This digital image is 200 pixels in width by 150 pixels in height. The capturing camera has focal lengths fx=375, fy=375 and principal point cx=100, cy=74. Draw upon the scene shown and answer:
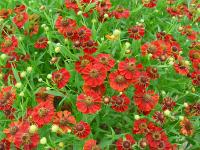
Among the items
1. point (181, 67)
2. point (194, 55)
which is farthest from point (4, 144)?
point (194, 55)

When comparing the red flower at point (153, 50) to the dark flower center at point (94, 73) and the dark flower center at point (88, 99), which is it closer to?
the dark flower center at point (94, 73)

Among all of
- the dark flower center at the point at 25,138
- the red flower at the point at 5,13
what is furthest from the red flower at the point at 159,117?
the red flower at the point at 5,13

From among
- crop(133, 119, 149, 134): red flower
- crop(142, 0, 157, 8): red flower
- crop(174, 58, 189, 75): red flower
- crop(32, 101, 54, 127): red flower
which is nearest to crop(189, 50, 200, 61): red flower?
crop(174, 58, 189, 75): red flower

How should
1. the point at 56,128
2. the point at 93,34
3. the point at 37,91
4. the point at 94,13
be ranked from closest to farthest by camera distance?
the point at 56,128 → the point at 37,91 → the point at 93,34 → the point at 94,13

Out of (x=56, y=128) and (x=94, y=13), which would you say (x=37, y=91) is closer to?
(x=56, y=128)

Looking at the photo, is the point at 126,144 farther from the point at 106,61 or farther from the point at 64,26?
the point at 64,26

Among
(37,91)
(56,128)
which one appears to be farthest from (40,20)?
(56,128)
